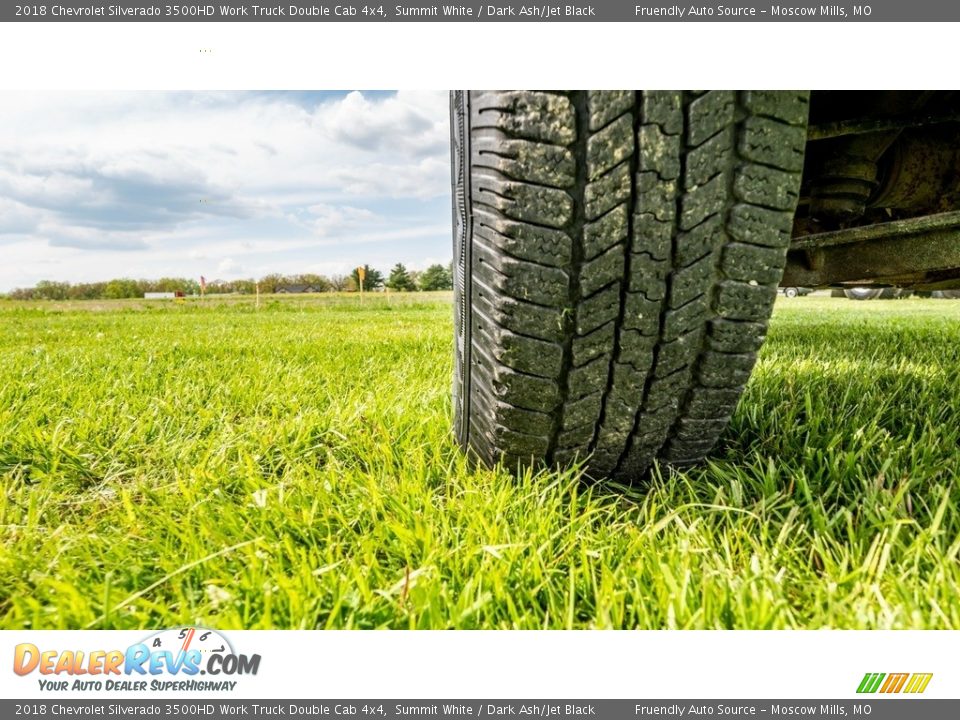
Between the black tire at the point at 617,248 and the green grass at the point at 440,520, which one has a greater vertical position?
the black tire at the point at 617,248

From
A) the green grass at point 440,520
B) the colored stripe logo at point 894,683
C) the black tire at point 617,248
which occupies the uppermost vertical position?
the black tire at point 617,248

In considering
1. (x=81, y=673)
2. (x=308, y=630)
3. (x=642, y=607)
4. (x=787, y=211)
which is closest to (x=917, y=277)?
(x=787, y=211)

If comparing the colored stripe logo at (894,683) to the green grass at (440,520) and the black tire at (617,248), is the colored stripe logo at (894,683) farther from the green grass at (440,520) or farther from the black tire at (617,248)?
the black tire at (617,248)

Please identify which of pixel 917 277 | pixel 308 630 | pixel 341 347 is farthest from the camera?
pixel 341 347

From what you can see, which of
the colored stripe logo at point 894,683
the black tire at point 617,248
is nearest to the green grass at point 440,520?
the colored stripe logo at point 894,683

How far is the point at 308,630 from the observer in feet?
2.61

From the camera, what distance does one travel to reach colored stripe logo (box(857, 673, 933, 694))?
787 millimetres

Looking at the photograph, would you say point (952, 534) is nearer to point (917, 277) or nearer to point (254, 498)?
point (917, 277)

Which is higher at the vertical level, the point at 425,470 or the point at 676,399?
the point at 676,399

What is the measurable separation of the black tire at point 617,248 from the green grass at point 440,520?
208 millimetres

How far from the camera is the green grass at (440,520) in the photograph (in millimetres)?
854

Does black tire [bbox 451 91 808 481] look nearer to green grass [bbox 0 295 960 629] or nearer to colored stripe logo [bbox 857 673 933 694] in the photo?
green grass [bbox 0 295 960 629]

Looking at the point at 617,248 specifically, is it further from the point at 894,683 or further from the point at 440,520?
the point at 894,683

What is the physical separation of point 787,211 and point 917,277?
1.31 meters
